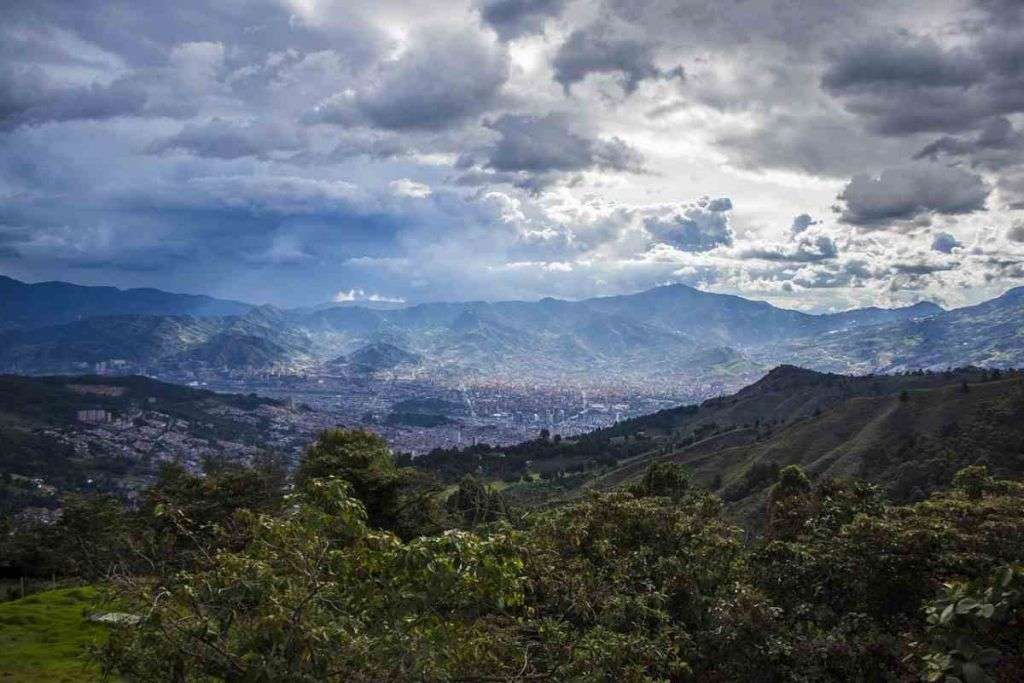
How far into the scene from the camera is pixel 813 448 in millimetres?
90062

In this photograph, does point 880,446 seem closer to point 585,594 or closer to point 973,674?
point 585,594

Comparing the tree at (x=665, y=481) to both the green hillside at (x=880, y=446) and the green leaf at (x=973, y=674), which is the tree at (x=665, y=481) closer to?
the green hillside at (x=880, y=446)

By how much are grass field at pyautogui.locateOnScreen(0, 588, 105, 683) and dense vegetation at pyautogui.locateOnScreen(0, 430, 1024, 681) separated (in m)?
3.14

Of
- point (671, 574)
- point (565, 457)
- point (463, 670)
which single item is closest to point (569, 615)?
point (671, 574)

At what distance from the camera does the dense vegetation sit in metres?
6.95

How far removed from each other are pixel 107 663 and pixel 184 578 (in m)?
1.13

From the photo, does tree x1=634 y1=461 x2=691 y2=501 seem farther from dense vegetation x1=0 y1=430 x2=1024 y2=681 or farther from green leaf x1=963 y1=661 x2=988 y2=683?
green leaf x1=963 y1=661 x2=988 y2=683

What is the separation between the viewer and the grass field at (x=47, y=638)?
15.7m

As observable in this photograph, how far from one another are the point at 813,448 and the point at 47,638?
90.6m

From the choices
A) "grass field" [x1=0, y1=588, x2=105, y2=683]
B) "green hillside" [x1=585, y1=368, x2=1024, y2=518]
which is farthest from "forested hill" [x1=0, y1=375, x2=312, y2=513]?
"grass field" [x1=0, y1=588, x2=105, y2=683]

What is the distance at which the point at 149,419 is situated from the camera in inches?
7436

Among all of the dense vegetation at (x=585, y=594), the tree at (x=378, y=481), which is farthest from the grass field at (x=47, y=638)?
the tree at (x=378, y=481)

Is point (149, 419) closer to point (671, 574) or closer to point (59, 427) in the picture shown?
point (59, 427)

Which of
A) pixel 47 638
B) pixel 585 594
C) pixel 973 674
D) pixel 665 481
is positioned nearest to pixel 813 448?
pixel 665 481
